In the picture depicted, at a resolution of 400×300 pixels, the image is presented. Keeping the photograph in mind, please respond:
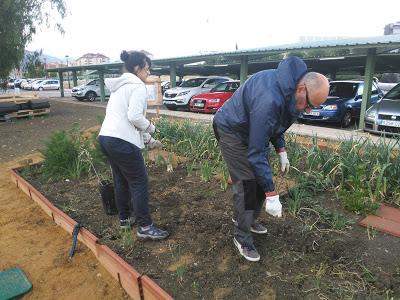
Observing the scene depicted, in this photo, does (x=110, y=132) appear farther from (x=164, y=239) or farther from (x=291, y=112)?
(x=291, y=112)

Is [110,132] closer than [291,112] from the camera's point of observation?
No

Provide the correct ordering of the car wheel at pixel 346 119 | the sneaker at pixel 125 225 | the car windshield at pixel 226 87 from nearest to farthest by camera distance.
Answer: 1. the sneaker at pixel 125 225
2. the car wheel at pixel 346 119
3. the car windshield at pixel 226 87

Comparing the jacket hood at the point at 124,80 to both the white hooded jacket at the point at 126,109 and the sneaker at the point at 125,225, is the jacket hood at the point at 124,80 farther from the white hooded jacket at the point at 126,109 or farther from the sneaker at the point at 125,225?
the sneaker at the point at 125,225

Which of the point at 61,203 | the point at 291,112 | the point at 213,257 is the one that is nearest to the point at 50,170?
the point at 61,203

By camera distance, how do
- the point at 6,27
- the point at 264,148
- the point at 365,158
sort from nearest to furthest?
the point at 264,148
the point at 365,158
the point at 6,27

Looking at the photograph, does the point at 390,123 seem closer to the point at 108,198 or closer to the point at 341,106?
the point at 341,106

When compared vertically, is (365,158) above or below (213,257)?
above

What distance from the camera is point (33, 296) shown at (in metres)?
2.69

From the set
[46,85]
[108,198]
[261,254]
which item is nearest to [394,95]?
[261,254]

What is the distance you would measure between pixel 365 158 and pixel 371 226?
1.12m

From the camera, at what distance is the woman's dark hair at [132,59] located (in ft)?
9.43

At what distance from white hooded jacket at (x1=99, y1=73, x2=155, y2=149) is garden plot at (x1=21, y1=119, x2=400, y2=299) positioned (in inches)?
38.9

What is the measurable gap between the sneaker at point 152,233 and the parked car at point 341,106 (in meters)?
7.53

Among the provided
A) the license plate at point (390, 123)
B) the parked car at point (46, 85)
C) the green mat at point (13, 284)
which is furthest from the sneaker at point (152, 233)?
the parked car at point (46, 85)
